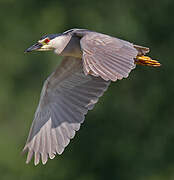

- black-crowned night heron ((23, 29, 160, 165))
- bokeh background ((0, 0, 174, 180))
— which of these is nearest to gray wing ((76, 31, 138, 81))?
black-crowned night heron ((23, 29, 160, 165))

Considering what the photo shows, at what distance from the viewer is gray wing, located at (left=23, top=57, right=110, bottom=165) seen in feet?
27.4

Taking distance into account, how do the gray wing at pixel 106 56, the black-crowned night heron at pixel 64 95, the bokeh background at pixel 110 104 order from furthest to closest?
1. the bokeh background at pixel 110 104
2. the black-crowned night heron at pixel 64 95
3. the gray wing at pixel 106 56

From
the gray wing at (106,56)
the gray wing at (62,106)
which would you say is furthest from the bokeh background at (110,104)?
the gray wing at (106,56)

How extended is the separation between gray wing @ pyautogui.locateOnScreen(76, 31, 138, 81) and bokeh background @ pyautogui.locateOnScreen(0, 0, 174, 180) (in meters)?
6.26

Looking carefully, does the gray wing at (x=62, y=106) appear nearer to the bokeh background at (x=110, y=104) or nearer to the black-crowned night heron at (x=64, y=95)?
the black-crowned night heron at (x=64, y=95)

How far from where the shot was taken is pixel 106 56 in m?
7.33

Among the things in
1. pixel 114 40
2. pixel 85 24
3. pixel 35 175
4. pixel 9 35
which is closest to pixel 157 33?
pixel 85 24

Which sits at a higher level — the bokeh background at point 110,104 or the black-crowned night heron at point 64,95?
A: the black-crowned night heron at point 64,95

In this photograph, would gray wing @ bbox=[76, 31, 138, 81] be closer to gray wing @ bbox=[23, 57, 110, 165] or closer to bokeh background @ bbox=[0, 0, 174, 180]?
gray wing @ bbox=[23, 57, 110, 165]

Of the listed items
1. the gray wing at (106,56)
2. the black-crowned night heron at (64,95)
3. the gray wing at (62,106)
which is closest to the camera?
the gray wing at (106,56)

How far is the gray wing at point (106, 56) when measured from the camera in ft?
23.2

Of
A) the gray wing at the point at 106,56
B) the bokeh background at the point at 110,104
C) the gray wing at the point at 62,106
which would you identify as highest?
the gray wing at the point at 106,56

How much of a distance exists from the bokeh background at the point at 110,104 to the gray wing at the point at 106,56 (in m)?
6.26

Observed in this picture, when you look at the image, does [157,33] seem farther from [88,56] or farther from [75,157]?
[88,56]
